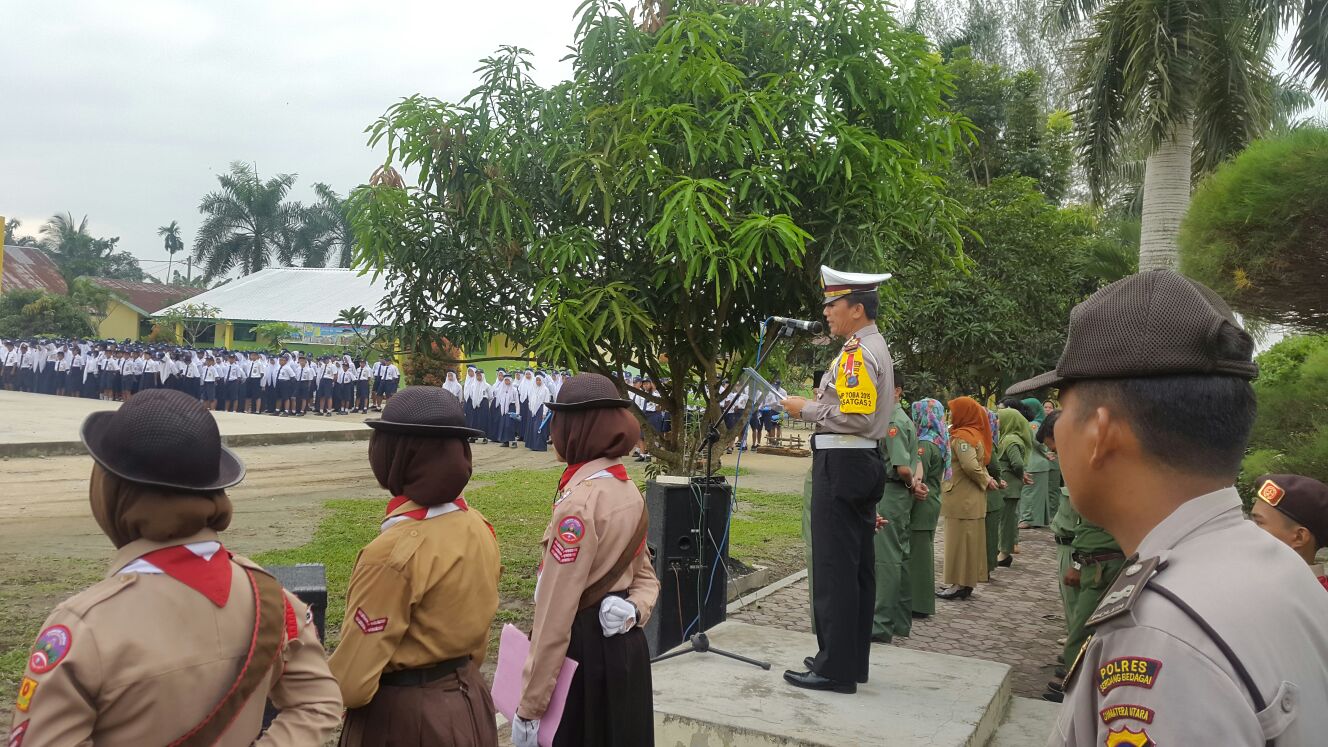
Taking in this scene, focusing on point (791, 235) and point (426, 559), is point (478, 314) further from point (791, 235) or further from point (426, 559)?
point (426, 559)

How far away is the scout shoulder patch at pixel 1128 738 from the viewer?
4.07 feet

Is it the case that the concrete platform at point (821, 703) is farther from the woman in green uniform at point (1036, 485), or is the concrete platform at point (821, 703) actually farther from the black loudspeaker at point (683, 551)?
the woman in green uniform at point (1036, 485)

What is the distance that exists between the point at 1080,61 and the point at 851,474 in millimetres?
10710

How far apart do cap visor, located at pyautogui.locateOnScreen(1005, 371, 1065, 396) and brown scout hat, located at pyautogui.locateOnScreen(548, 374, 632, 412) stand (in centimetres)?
175

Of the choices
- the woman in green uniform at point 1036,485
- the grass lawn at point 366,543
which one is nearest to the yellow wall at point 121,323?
the grass lawn at point 366,543

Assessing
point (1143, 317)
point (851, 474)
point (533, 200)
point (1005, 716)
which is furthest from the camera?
point (533, 200)

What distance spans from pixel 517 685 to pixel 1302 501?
122 inches

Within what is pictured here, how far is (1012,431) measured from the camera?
425 inches

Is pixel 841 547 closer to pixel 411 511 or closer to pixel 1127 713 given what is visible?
pixel 411 511

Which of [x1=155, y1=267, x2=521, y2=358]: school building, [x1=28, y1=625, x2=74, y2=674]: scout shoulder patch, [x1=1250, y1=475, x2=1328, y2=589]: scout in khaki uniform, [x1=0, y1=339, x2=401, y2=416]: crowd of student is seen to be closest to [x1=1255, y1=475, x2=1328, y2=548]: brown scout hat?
[x1=1250, y1=475, x2=1328, y2=589]: scout in khaki uniform

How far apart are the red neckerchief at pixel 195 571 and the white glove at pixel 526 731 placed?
1446 mm

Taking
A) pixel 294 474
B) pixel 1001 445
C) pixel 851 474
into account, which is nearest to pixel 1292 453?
pixel 851 474

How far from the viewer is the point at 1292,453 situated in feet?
20.2

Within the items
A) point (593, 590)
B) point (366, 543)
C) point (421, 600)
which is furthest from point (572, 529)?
point (366, 543)
